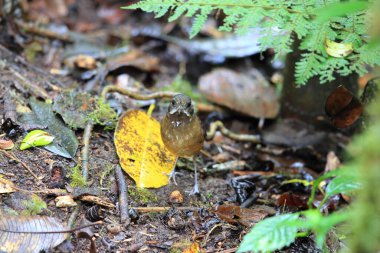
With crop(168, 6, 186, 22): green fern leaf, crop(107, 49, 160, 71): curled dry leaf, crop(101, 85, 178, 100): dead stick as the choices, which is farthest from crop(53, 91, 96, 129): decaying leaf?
crop(168, 6, 186, 22): green fern leaf

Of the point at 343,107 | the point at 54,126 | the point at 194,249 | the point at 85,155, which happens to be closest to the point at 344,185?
the point at 194,249

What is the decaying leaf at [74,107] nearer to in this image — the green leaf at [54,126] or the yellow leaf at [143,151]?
the green leaf at [54,126]

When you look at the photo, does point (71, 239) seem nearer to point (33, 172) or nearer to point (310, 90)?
point (33, 172)

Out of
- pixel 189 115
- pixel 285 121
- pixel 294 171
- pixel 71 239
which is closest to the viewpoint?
pixel 71 239

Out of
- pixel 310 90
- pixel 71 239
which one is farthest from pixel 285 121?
pixel 71 239

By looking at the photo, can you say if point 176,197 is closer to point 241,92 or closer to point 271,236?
point 271,236

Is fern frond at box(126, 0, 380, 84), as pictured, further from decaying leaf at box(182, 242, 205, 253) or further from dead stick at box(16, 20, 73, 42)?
dead stick at box(16, 20, 73, 42)

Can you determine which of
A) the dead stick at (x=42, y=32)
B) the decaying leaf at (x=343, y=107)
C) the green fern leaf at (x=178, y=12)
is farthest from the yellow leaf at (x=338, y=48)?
the dead stick at (x=42, y=32)
